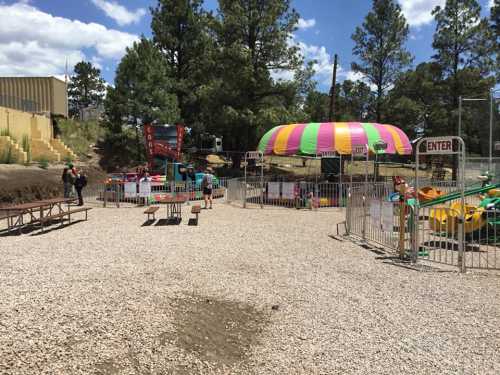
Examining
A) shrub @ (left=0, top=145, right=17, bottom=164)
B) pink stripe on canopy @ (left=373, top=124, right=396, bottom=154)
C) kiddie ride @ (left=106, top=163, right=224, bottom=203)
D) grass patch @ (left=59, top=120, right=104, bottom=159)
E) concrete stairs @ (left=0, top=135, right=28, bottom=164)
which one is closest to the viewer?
kiddie ride @ (left=106, top=163, right=224, bottom=203)

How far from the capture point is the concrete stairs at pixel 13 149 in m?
21.1

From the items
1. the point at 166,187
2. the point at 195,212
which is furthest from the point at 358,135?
the point at 195,212

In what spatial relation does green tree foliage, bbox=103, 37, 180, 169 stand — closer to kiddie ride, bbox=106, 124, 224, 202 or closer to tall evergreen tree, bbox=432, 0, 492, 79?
kiddie ride, bbox=106, 124, 224, 202

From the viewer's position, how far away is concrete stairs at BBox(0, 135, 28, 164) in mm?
21108

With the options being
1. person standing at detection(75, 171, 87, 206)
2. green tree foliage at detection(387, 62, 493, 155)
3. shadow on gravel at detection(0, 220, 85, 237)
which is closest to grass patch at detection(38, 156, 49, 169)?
person standing at detection(75, 171, 87, 206)

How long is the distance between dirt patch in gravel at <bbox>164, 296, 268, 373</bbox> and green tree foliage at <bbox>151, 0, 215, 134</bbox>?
94.2 ft

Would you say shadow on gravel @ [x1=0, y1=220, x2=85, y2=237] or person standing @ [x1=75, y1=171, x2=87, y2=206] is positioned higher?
person standing @ [x1=75, y1=171, x2=87, y2=206]

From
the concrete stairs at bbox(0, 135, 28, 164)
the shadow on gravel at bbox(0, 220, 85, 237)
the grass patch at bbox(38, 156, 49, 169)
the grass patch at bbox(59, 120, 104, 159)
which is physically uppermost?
the grass patch at bbox(59, 120, 104, 159)

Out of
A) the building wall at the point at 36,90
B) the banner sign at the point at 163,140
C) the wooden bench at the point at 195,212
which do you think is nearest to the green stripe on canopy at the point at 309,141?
the wooden bench at the point at 195,212

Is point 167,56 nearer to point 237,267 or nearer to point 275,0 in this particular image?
point 275,0

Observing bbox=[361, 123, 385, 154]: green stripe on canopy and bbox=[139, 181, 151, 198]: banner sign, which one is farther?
bbox=[361, 123, 385, 154]: green stripe on canopy

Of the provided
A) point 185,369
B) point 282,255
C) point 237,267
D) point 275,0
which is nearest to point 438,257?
point 282,255

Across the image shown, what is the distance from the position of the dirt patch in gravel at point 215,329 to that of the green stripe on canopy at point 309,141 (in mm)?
12460

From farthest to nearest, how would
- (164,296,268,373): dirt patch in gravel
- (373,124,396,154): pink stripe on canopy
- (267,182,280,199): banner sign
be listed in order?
(373,124,396,154): pink stripe on canopy, (267,182,280,199): banner sign, (164,296,268,373): dirt patch in gravel
